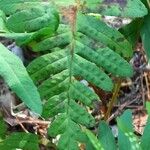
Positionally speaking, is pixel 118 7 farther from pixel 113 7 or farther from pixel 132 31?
pixel 132 31

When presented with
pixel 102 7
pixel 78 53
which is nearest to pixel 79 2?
pixel 102 7

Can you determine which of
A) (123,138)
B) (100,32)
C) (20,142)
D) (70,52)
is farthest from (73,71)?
(20,142)

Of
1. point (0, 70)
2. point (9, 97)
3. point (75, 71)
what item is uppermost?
point (0, 70)

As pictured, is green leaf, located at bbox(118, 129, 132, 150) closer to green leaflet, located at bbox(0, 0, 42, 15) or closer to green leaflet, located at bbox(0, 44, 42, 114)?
green leaflet, located at bbox(0, 44, 42, 114)

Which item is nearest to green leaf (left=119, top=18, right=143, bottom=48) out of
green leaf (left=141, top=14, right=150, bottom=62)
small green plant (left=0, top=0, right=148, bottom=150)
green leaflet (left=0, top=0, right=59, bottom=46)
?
green leaf (left=141, top=14, right=150, bottom=62)

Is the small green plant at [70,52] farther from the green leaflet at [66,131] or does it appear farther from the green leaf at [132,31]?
the green leaf at [132,31]

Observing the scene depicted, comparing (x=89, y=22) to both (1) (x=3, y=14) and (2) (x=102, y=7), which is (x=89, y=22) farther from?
(1) (x=3, y=14)

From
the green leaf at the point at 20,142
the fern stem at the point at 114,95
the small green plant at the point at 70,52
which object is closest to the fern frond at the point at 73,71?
the small green plant at the point at 70,52
